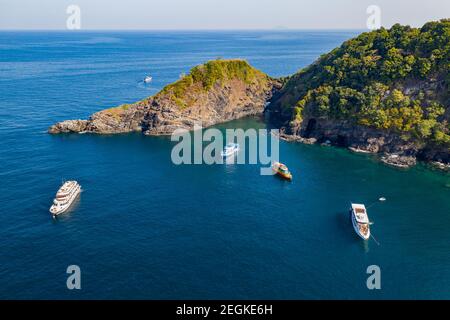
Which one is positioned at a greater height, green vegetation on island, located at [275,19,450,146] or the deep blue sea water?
green vegetation on island, located at [275,19,450,146]

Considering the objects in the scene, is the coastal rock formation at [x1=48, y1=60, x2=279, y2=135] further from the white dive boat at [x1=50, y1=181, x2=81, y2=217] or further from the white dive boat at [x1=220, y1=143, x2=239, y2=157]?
the white dive boat at [x1=50, y1=181, x2=81, y2=217]

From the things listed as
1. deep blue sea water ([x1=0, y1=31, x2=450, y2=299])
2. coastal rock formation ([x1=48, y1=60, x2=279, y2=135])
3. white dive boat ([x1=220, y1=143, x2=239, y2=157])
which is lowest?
deep blue sea water ([x1=0, y1=31, x2=450, y2=299])

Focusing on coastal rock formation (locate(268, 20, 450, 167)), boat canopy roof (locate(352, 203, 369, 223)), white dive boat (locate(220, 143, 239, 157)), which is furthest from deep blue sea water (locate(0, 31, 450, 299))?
coastal rock formation (locate(268, 20, 450, 167))

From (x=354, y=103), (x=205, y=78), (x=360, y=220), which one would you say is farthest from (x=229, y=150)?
(x=360, y=220)

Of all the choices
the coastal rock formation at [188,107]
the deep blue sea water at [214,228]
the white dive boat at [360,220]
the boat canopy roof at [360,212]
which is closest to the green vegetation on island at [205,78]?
the coastal rock formation at [188,107]

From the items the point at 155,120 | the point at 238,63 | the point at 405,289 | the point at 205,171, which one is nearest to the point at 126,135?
the point at 155,120

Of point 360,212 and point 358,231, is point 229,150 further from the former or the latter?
point 358,231
